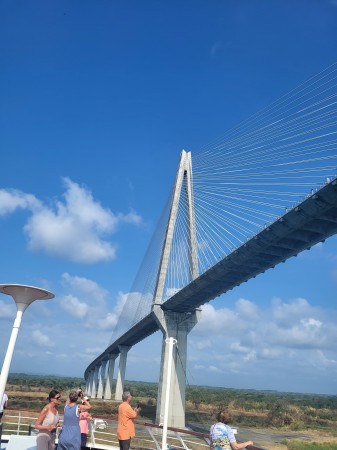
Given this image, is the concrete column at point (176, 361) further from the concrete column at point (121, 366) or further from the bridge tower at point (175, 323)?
the concrete column at point (121, 366)

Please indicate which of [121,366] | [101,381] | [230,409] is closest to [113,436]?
[230,409]

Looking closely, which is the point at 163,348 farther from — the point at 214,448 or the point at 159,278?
the point at 214,448

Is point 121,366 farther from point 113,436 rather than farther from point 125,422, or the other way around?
point 125,422

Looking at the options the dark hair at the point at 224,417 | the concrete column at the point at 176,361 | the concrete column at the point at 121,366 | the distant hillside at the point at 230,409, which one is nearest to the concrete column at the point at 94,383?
the distant hillside at the point at 230,409

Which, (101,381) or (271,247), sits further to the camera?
(101,381)

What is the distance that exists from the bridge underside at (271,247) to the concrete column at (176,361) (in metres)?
1.39

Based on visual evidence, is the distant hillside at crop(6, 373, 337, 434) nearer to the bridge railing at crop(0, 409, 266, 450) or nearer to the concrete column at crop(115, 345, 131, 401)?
the concrete column at crop(115, 345, 131, 401)

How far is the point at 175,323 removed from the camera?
108ft

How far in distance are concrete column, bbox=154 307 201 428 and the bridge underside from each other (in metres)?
1.39

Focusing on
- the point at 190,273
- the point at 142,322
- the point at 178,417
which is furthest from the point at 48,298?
the point at 142,322

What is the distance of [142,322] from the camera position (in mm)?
38156

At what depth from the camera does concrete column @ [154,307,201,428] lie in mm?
30541

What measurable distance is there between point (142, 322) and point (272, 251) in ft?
63.9

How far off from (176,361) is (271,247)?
→ 1521 cm
